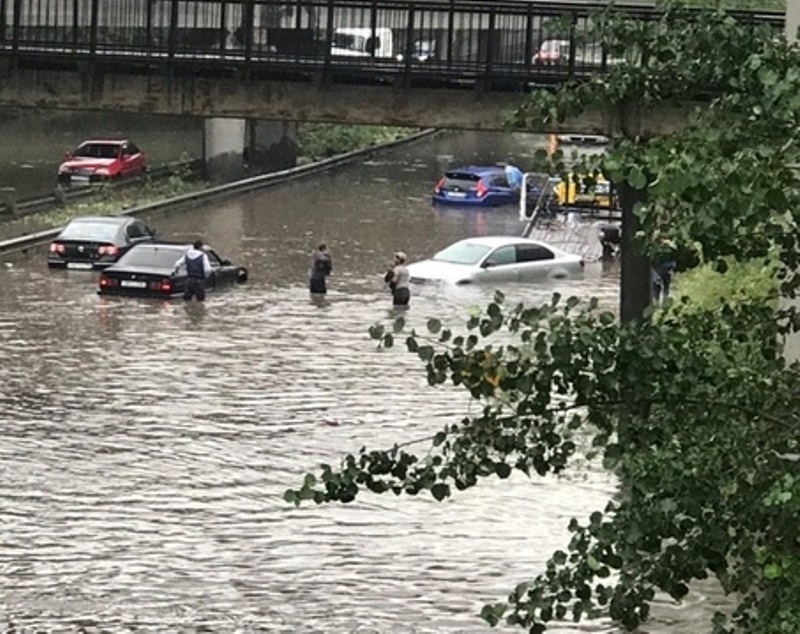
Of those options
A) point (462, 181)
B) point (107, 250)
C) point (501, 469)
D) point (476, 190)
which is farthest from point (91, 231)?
point (501, 469)

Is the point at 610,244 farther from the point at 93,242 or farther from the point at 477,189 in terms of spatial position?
the point at 93,242

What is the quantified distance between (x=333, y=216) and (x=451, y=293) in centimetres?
1371

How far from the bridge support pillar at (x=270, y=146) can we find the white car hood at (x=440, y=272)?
896 inches

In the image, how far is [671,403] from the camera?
8.87 m

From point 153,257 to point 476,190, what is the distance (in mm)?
20839

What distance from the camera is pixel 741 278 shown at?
89.4ft

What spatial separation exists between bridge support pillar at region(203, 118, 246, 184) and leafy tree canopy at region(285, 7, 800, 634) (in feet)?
176

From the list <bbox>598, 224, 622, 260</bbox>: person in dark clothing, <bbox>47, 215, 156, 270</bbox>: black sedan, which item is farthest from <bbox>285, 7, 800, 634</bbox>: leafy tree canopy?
<bbox>598, 224, 622, 260</bbox>: person in dark clothing

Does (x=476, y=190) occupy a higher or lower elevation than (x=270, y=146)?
lower

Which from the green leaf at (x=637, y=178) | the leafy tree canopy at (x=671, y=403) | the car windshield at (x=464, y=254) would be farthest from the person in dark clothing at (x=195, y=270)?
the green leaf at (x=637, y=178)

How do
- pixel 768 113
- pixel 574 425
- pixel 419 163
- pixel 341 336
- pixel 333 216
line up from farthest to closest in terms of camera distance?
pixel 419 163 → pixel 333 216 → pixel 341 336 → pixel 574 425 → pixel 768 113

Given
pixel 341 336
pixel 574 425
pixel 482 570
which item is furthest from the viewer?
pixel 341 336

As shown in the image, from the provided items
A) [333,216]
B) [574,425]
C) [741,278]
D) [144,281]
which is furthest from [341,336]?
[574,425]

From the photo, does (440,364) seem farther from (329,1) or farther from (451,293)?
(451,293)
